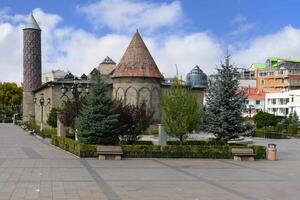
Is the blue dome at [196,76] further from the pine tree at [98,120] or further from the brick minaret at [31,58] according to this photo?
the pine tree at [98,120]

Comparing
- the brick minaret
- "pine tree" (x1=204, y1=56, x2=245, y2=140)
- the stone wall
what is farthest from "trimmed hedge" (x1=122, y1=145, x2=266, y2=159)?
the brick minaret

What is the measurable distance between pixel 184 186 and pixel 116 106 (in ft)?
44.4

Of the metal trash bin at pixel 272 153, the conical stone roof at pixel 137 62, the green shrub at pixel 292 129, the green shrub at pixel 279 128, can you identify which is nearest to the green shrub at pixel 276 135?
the green shrub at pixel 292 129

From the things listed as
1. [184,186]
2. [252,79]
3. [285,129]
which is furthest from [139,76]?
[252,79]

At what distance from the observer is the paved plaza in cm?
1190

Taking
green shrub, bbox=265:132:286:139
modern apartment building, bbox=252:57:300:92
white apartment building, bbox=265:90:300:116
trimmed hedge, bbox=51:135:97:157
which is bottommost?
green shrub, bbox=265:132:286:139

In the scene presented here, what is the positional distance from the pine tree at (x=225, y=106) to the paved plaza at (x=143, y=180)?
20.0ft

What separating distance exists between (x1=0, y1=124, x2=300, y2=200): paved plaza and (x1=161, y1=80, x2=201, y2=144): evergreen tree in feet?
Answer: 16.8

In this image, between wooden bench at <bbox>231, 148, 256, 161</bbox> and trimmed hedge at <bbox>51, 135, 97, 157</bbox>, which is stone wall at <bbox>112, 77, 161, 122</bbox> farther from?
wooden bench at <bbox>231, 148, 256, 161</bbox>

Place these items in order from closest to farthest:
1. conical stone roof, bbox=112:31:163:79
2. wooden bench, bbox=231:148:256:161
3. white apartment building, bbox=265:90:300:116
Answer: wooden bench, bbox=231:148:256:161 → conical stone roof, bbox=112:31:163:79 → white apartment building, bbox=265:90:300:116

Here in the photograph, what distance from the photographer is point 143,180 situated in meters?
14.7

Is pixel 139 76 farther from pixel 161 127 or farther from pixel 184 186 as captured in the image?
pixel 184 186

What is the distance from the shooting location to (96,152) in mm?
22656

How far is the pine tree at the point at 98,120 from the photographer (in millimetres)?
24766
